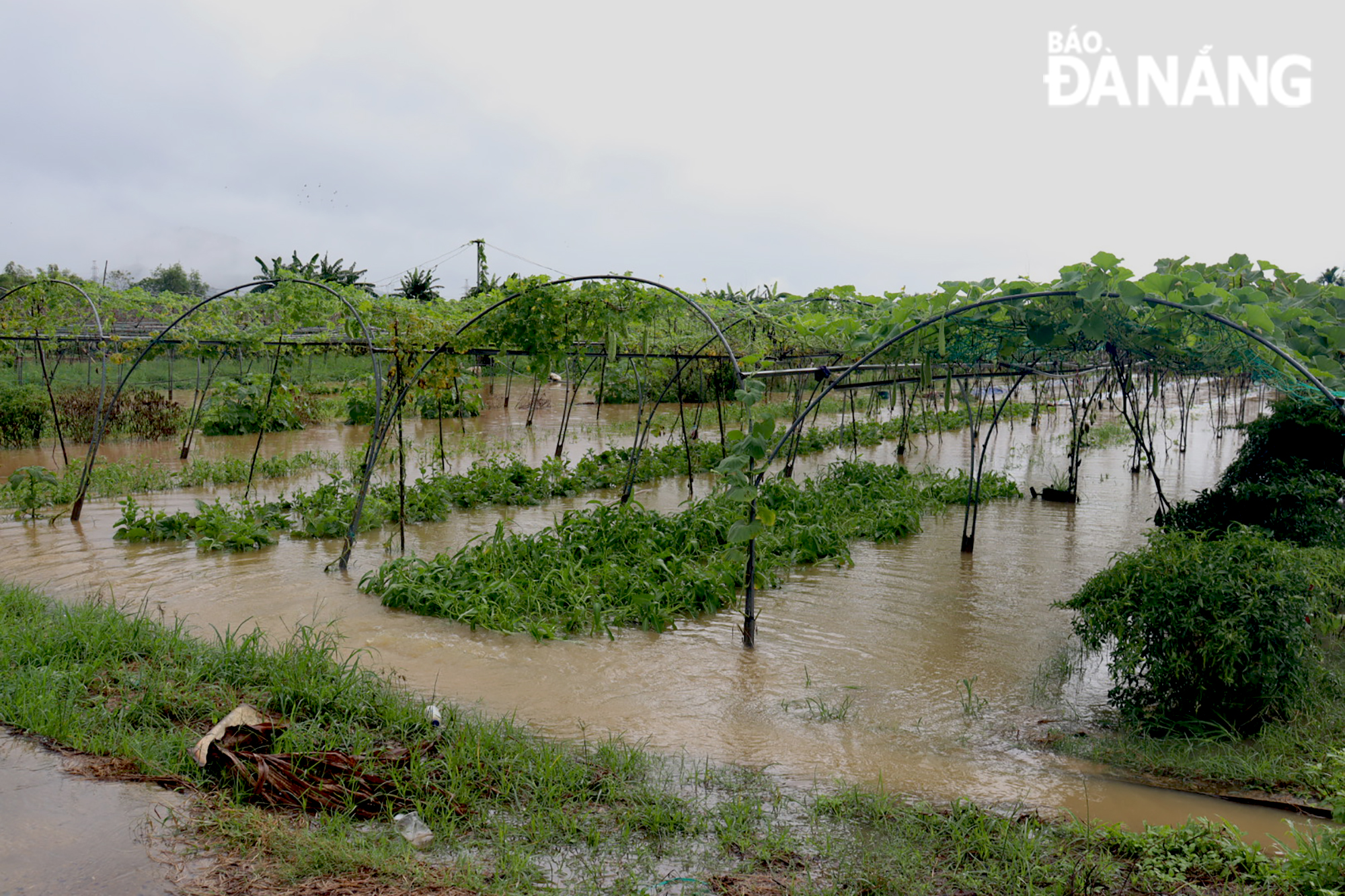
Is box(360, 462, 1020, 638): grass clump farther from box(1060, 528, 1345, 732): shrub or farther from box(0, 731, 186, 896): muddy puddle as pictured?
box(0, 731, 186, 896): muddy puddle

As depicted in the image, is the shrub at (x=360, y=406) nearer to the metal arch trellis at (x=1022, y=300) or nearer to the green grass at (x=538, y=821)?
Result: the metal arch trellis at (x=1022, y=300)

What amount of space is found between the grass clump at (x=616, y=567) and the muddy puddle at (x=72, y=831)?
312cm

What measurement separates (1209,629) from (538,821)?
12.4 feet

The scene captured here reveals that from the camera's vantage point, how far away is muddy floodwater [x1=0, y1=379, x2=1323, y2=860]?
490 cm

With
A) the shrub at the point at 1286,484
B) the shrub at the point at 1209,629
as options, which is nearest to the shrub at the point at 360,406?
the shrub at the point at 1286,484

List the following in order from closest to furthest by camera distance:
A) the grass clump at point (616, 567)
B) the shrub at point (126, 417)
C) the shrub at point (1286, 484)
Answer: the grass clump at point (616, 567) < the shrub at point (1286, 484) < the shrub at point (126, 417)

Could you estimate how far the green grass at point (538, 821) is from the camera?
11.5ft

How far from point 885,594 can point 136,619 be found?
20.5 ft

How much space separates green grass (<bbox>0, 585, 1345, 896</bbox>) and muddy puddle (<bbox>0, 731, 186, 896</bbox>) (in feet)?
0.57

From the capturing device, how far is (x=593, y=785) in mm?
4375

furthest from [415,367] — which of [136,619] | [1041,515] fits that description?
[1041,515]

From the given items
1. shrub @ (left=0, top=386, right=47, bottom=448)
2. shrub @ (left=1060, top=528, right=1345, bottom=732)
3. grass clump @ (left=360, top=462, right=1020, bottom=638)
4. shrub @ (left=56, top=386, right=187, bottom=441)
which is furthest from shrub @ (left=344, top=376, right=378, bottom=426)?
shrub @ (left=1060, top=528, right=1345, bottom=732)

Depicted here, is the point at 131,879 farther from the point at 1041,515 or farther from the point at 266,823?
the point at 1041,515

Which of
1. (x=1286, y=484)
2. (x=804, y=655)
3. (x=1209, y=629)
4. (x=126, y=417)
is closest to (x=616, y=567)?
(x=804, y=655)
